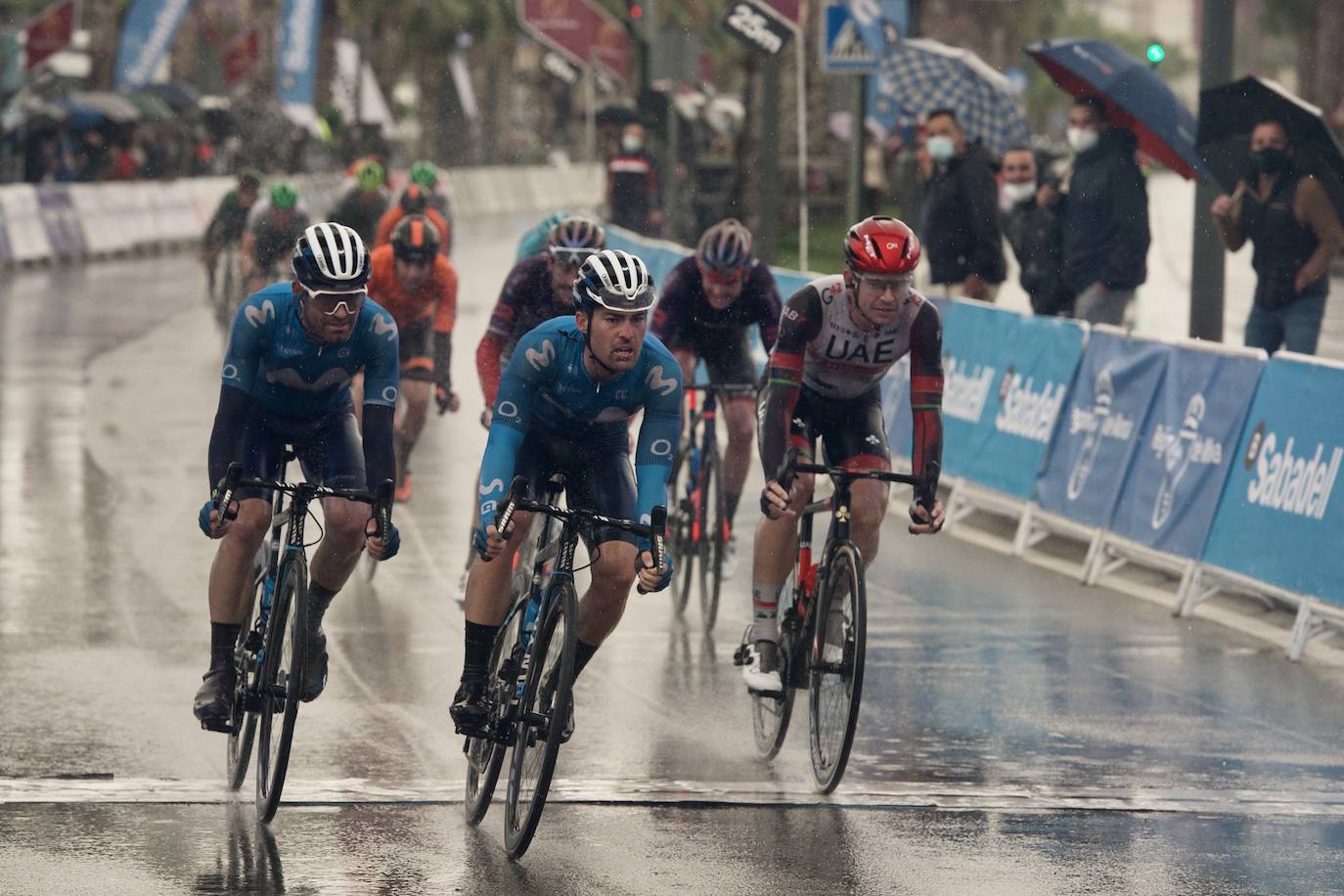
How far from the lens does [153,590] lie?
39.3ft

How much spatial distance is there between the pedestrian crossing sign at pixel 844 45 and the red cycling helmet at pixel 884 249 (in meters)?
12.4

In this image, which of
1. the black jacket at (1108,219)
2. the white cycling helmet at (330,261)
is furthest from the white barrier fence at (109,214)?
the white cycling helmet at (330,261)

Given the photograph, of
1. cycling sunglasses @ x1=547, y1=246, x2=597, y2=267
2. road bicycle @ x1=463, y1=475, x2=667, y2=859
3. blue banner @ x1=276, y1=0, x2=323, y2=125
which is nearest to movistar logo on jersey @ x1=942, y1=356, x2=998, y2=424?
cycling sunglasses @ x1=547, y1=246, x2=597, y2=267

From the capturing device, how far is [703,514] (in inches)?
465

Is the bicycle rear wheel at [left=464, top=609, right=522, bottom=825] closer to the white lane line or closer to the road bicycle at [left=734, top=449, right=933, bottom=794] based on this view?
the white lane line

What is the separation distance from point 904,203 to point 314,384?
22.2 metres

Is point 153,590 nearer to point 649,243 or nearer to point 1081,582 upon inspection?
point 1081,582

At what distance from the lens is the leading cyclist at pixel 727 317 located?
1130cm

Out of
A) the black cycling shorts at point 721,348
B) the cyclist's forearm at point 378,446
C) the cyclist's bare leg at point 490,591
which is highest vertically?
the cyclist's forearm at point 378,446

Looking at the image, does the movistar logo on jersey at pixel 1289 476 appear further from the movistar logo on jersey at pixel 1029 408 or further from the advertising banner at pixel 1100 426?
the movistar logo on jersey at pixel 1029 408

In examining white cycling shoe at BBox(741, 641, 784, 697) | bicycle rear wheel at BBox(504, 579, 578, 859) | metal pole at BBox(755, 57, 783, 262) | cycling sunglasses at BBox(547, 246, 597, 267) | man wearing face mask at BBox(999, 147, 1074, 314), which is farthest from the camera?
metal pole at BBox(755, 57, 783, 262)

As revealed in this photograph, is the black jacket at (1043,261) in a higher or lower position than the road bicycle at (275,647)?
higher

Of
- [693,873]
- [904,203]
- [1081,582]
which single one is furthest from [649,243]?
[693,873]

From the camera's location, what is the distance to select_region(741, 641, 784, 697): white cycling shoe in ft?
28.3
